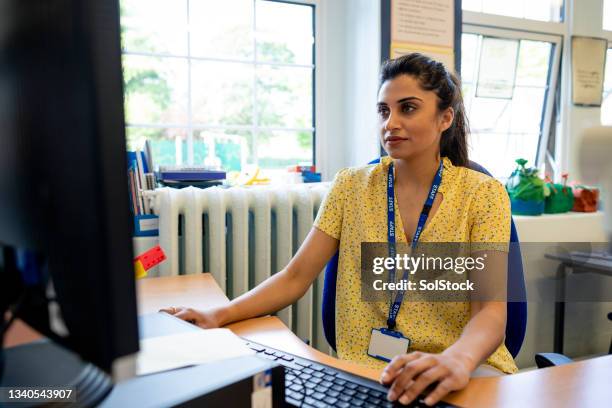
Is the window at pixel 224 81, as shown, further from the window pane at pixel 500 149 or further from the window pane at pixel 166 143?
the window pane at pixel 500 149

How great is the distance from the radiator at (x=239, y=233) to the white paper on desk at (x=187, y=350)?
1.09 metres

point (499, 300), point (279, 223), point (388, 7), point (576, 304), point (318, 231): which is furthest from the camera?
point (576, 304)

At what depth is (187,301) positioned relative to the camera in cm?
134

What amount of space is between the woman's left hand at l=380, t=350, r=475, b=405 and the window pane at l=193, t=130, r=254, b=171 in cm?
157

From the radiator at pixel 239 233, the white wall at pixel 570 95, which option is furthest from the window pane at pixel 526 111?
the radiator at pixel 239 233

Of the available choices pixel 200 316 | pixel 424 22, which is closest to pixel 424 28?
pixel 424 22

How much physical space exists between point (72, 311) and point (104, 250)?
0.19ft

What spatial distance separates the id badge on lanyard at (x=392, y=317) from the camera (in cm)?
126

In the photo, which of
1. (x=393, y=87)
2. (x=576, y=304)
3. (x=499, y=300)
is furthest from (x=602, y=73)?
(x=499, y=300)

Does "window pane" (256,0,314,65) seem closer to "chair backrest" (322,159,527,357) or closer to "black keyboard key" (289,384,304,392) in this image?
"chair backrest" (322,159,527,357)

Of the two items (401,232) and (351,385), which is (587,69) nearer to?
(401,232)

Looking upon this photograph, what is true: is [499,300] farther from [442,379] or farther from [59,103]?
[59,103]

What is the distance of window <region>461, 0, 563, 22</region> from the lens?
270cm

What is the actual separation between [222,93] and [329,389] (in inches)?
69.0
